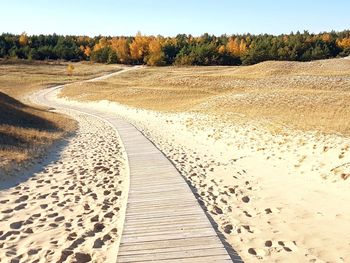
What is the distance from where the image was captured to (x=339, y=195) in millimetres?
13008

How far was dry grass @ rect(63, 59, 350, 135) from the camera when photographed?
31094mm

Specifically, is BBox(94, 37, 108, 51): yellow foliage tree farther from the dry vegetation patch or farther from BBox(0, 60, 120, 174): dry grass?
the dry vegetation patch

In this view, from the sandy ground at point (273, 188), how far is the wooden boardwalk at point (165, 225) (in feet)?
2.16

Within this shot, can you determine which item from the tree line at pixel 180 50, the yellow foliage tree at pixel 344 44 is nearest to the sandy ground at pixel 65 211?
the tree line at pixel 180 50

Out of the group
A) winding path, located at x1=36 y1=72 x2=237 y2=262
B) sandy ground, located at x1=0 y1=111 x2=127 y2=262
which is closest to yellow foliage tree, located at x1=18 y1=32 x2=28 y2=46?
sandy ground, located at x1=0 y1=111 x2=127 y2=262

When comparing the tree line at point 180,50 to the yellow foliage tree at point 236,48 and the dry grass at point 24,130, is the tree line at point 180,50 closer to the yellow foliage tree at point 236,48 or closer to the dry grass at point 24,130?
the yellow foliage tree at point 236,48

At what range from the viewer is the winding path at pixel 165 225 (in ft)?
26.4

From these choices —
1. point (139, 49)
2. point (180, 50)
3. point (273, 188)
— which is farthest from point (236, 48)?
point (273, 188)

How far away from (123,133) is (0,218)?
17132 millimetres

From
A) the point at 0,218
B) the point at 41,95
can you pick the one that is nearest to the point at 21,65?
the point at 41,95

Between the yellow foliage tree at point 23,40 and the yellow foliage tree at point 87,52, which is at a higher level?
the yellow foliage tree at point 23,40

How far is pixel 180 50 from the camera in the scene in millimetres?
129750

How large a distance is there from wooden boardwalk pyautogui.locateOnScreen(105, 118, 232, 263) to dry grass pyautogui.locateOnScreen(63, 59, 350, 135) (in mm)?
14164

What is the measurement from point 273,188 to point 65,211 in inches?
277
